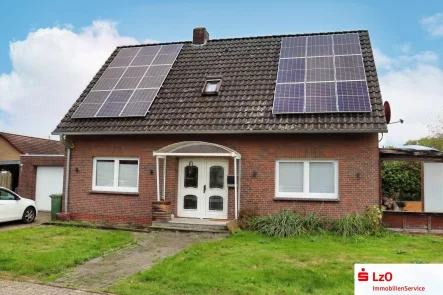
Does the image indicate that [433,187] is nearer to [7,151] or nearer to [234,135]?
[234,135]

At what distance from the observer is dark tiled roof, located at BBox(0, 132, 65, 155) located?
79.3 feet

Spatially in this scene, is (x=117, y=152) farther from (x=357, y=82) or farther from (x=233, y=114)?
(x=357, y=82)

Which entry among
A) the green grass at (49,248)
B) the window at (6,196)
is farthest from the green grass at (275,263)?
the window at (6,196)

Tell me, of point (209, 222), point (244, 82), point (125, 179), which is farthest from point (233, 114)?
point (125, 179)

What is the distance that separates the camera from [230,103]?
1385cm

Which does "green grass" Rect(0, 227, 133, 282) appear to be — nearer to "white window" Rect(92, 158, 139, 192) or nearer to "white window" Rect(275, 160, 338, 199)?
"white window" Rect(92, 158, 139, 192)

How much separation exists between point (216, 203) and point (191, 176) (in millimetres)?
1323

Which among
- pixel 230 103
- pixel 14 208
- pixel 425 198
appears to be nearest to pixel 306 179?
pixel 230 103

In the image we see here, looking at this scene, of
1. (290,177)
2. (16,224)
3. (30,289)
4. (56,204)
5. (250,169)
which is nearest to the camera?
(30,289)

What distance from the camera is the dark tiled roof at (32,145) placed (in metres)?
24.2

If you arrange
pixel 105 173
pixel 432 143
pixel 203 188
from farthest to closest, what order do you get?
pixel 432 143 → pixel 105 173 → pixel 203 188

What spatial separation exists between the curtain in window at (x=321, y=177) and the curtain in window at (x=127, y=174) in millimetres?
6271

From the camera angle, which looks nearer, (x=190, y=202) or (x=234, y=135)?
(x=234, y=135)

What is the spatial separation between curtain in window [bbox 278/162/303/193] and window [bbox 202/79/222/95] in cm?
383
